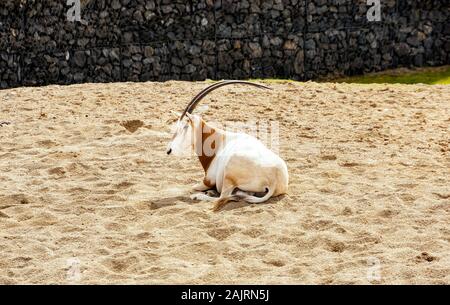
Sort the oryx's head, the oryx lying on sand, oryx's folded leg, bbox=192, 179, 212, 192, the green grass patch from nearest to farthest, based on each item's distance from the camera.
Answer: the oryx lying on sand → the oryx's head → oryx's folded leg, bbox=192, 179, 212, 192 → the green grass patch

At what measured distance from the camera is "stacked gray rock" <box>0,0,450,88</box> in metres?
18.9

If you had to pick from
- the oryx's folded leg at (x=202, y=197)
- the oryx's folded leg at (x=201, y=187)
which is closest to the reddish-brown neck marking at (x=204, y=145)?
the oryx's folded leg at (x=201, y=187)

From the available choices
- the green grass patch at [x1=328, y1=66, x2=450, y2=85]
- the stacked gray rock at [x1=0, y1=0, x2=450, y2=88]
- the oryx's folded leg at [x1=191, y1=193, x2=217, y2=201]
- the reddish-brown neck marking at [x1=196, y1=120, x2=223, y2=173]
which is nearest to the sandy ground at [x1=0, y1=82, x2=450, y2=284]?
the oryx's folded leg at [x1=191, y1=193, x2=217, y2=201]

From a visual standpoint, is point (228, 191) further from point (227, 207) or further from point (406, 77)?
point (406, 77)

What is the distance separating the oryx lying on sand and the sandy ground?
0.17 metres

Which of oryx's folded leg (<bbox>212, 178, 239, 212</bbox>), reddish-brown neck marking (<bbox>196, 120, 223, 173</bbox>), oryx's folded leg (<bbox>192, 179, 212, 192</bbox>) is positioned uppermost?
reddish-brown neck marking (<bbox>196, 120, 223, 173</bbox>)

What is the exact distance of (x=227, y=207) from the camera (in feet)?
25.7

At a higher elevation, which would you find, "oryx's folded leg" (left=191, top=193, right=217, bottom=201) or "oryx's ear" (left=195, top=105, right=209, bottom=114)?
"oryx's ear" (left=195, top=105, right=209, bottom=114)

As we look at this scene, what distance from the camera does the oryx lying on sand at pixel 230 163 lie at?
7.90 metres

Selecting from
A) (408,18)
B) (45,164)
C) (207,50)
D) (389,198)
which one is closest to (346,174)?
(389,198)

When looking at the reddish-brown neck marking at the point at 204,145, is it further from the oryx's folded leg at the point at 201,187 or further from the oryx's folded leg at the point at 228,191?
the oryx's folded leg at the point at 228,191

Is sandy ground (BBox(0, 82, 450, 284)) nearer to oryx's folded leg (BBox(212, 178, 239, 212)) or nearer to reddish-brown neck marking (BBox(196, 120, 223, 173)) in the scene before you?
oryx's folded leg (BBox(212, 178, 239, 212))

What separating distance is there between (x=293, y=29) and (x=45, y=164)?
34.3ft

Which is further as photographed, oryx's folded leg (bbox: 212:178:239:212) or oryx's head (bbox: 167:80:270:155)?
oryx's head (bbox: 167:80:270:155)
